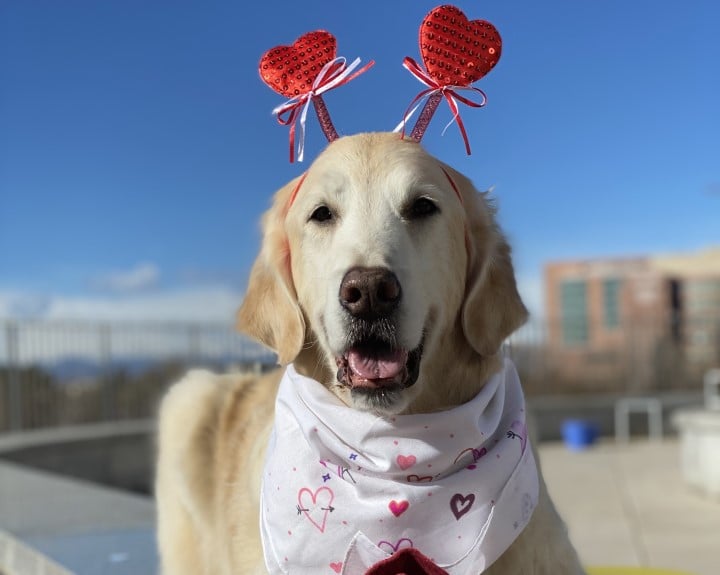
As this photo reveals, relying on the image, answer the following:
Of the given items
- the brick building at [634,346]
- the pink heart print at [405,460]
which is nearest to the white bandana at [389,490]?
the pink heart print at [405,460]

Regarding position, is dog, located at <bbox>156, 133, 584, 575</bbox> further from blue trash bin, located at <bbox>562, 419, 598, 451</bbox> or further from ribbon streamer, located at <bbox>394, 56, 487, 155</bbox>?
blue trash bin, located at <bbox>562, 419, 598, 451</bbox>

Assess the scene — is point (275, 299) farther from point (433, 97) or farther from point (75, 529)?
point (75, 529)

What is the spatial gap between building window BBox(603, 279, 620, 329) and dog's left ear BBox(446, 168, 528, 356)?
1338cm

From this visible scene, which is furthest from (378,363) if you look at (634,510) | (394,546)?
(634,510)

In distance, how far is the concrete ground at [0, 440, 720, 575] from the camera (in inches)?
173

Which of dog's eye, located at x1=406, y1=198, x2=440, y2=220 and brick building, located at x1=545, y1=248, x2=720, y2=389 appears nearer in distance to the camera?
dog's eye, located at x1=406, y1=198, x2=440, y2=220

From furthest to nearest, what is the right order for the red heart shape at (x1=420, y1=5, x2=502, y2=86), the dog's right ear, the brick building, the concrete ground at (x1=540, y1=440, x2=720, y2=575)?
the brick building
the concrete ground at (x1=540, y1=440, x2=720, y2=575)
the red heart shape at (x1=420, y1=5, x2=502, y2=86)
the dog's right ear

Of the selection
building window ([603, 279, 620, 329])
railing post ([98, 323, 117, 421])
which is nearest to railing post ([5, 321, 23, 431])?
railing post ([98, 323, 117, 421])

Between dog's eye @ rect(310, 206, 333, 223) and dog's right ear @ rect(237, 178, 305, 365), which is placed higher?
dog's eye @ rect(310, 206, 333, 223)

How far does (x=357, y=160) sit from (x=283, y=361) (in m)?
0.71

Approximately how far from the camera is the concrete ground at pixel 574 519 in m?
4.40

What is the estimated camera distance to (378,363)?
7.84 ft

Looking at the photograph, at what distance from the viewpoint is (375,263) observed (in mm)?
2293

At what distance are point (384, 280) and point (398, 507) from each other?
768 millimetres
